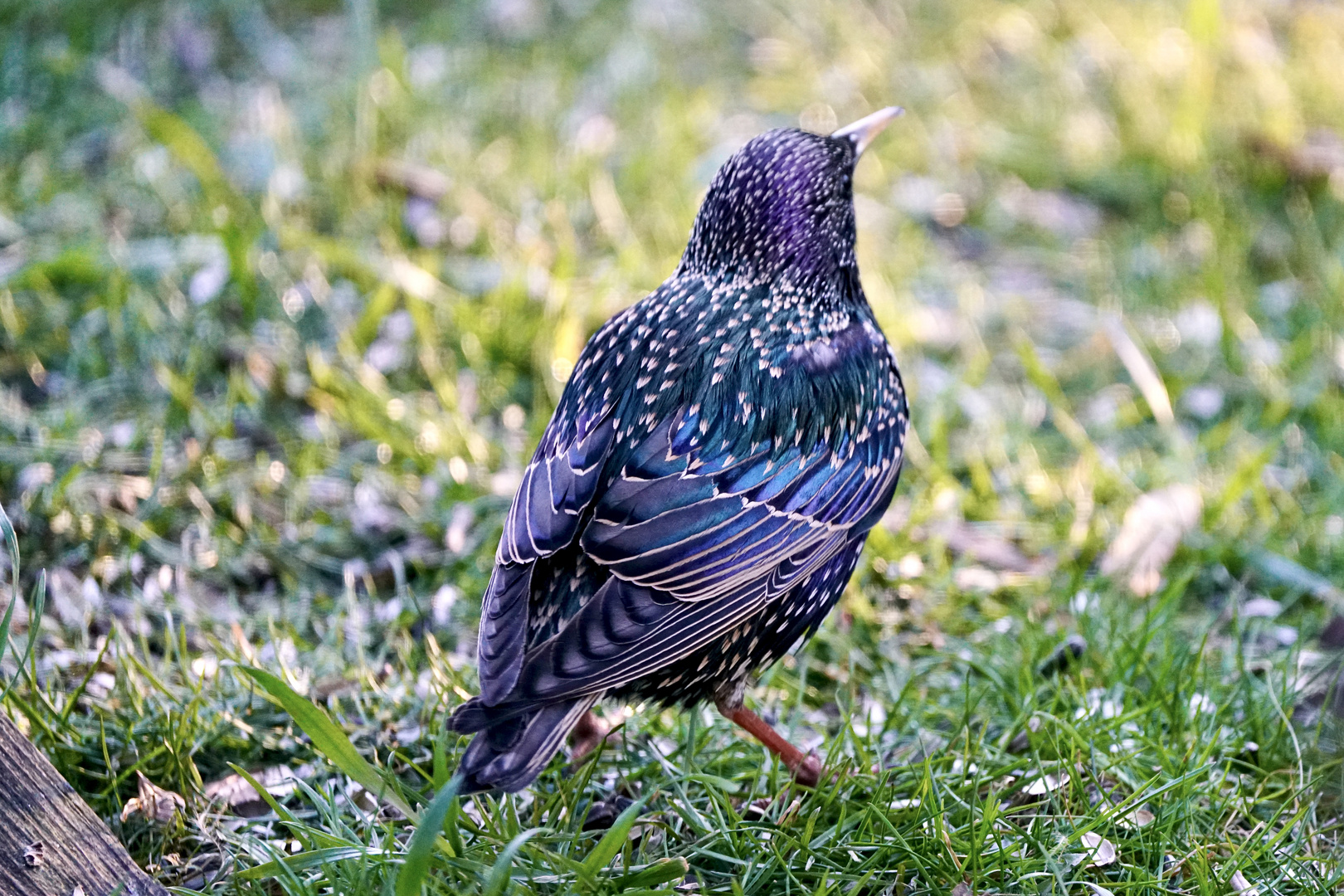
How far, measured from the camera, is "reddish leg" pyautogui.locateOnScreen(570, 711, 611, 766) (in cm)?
322

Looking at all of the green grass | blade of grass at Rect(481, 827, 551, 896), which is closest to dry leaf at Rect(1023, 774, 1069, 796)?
→ the green grass

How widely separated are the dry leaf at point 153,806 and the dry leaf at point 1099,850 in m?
1.90

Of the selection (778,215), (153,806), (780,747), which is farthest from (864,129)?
(153,806)

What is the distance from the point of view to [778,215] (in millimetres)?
3309

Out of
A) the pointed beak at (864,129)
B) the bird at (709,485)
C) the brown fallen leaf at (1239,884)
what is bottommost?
the brown fallen leaf at (1239,884)

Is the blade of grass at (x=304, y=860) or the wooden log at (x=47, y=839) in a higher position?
the wooden log at (x=47, y=839)

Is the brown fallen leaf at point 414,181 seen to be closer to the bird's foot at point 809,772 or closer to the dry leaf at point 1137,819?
the bird's foot at point 809,772

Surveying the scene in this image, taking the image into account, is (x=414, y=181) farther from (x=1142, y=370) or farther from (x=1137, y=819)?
(x=1137, y=819)

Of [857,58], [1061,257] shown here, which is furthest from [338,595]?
[857,58]

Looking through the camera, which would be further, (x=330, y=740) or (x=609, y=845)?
(x=330, y=740)

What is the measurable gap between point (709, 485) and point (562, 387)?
5.82ft

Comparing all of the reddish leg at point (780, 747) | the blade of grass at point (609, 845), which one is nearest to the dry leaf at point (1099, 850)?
the reddish leg at point (780, 747)

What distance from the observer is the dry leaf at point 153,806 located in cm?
283

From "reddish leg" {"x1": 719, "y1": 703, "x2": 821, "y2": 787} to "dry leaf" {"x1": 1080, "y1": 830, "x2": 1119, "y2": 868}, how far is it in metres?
0.58
